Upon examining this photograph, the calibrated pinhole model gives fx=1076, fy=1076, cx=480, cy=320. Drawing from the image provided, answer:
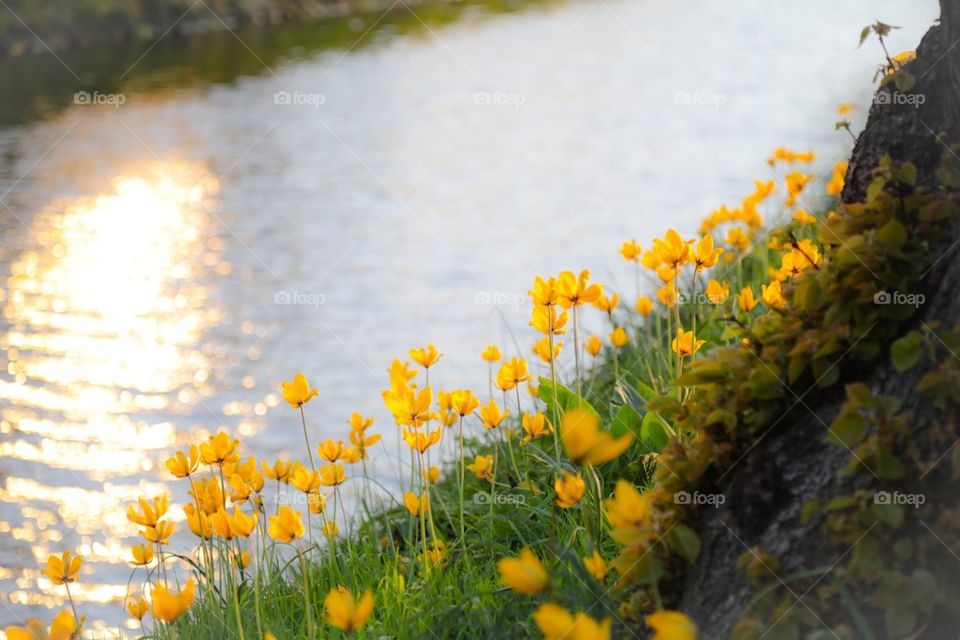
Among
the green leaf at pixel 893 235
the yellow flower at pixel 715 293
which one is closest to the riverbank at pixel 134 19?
the yellow flower at pixel 715 293

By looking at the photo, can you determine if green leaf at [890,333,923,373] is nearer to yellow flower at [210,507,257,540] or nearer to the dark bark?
the dark bark

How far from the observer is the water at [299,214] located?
554 centimetres

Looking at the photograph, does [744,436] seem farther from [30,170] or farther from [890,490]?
[30,170]

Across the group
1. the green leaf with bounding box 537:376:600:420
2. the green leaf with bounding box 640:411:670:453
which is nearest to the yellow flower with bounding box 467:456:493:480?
the green leaf with bounding box 537:376:600:420

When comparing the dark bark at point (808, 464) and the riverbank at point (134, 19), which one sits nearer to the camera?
the dark bark at point (808, 464)

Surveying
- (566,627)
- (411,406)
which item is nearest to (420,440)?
(411,406)

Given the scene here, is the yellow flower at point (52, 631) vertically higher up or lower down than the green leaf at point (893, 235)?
lower down

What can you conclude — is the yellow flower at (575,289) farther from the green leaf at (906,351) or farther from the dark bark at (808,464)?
the green leaf at (906,351)

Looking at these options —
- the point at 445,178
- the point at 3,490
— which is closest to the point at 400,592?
the point at 3,490

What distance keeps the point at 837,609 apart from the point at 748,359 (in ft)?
1.55

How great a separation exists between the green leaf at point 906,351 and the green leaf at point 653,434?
1.26 metres

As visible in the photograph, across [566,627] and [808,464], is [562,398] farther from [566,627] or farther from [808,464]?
[566,627]

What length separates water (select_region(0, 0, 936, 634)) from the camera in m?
5.54

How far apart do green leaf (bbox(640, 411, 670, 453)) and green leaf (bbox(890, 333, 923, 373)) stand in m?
1.26
